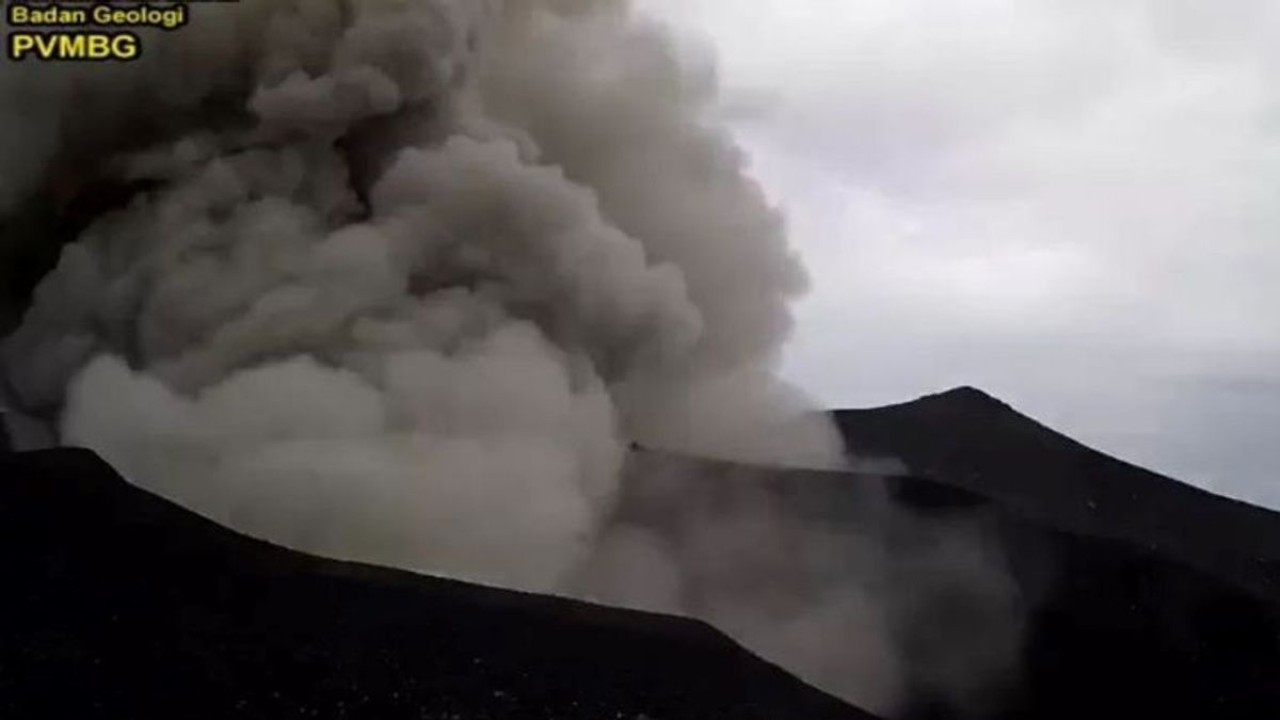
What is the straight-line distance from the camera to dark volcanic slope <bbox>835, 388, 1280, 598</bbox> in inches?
1313

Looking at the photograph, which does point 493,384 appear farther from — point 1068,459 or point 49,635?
point 1068,459

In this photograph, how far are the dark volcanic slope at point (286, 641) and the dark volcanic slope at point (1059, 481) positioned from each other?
13484mm

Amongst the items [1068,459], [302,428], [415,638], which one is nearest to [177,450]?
[302,428]

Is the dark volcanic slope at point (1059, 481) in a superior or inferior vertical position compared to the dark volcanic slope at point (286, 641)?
superior

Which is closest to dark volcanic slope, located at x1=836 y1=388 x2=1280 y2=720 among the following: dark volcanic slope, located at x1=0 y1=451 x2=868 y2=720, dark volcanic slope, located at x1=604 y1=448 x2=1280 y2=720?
dark volcanic slope, located at x1=604 y1=448 x2=1280 y2=720

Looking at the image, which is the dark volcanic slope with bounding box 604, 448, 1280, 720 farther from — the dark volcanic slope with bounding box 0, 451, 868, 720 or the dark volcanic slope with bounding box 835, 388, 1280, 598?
the dark volcanic slope with bounding box 0, 451, 868, 720

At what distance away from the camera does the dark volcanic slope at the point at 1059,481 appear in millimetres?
33344

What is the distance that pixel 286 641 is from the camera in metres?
16.7

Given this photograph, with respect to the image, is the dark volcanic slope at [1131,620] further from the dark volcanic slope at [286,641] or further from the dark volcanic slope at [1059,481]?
the dark volcanic slope at [286,641]

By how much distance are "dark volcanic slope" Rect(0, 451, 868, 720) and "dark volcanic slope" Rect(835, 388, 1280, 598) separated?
1348 cm

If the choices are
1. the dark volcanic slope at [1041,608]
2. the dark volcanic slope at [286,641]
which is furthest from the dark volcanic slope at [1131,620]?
the dark volcanic slope at [286,641]

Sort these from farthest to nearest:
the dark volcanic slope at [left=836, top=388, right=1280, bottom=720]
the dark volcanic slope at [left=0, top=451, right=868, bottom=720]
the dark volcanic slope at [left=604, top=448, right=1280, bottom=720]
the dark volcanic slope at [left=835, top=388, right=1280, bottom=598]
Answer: the dark volcanic slope at [left=835, top=388, right=1280, bottom=598] → the dark volcanic slope at [left=604, top=448, right=1280, bottom=720] → the dark volcanic slope at [left=836, top=388, right=1280, bottom=720] → the dark volcanic slope at [left=0, top=451, right=868, bottom=720]

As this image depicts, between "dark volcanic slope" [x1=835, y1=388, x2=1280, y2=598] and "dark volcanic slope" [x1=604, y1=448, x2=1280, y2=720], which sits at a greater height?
"dark volcanic slope" [x1=835, y1=388, x2=1280, y2=598]

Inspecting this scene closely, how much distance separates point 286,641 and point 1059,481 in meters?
28.6
